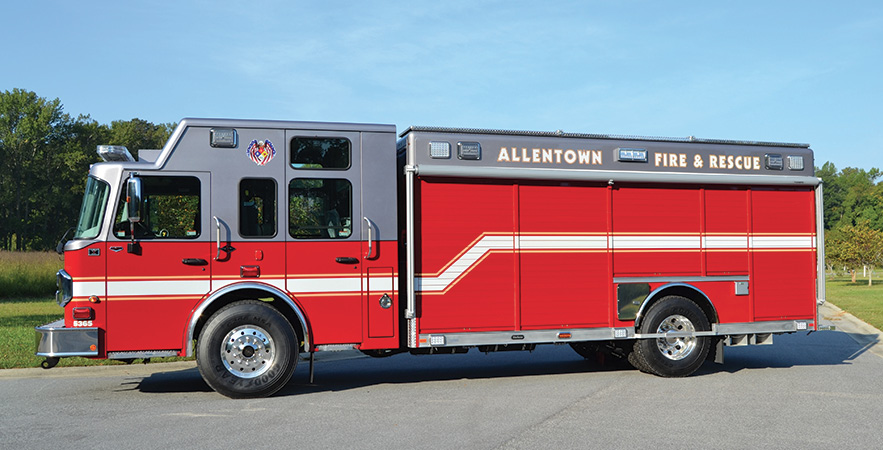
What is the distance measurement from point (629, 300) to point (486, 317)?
1913 mm

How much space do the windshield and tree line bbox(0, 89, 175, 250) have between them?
179 ft

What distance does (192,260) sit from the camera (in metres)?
7.95

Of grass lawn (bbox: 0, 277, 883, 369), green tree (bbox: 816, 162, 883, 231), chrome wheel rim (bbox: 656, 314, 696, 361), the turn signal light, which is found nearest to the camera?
the turn signal light

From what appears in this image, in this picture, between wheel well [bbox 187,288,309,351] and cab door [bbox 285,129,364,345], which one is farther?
cab door [bbox 285,129,364,345]

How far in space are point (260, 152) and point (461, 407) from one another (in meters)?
3.49

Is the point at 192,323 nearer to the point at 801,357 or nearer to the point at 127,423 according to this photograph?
the point at 127,423

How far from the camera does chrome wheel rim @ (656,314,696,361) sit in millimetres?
9523

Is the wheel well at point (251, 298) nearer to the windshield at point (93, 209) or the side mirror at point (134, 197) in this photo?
the side mirror at point (134, 197)

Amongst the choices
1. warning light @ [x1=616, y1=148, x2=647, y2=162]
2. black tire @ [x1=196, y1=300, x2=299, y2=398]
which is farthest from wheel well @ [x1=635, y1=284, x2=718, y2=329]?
black tire @ [x1=196, y1=300, x2=299, y2=398]

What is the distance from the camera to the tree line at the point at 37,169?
58.1 meters

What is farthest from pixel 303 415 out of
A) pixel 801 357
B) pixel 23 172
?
pixel 23 172

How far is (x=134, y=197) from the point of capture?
7.49m

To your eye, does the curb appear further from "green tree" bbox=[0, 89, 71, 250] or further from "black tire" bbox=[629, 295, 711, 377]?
"green tree" bbox=[0, 89, 71, 250]

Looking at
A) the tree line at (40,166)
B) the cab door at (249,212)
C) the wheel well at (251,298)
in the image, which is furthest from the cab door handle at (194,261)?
the tree line at (40,166)
